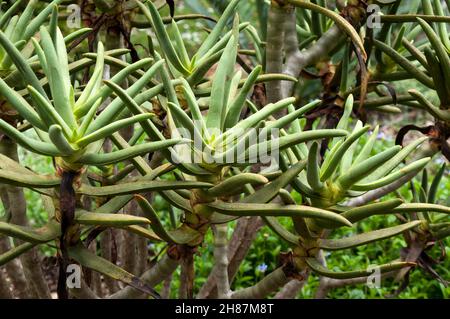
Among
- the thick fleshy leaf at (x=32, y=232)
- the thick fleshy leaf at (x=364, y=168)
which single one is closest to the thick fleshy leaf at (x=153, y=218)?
the thick fleshy leaf at (x=32, y=232)

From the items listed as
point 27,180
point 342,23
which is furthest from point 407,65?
point 27,180

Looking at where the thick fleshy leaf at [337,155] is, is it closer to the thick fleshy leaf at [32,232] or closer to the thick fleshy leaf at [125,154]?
the thick fleshy leaf at [125,154]

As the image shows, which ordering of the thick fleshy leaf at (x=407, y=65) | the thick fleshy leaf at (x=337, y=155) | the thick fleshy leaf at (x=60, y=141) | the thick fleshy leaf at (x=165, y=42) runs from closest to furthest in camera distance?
the thick fleshy leaf at (x=60, y=141) < the thick fleshy leaf at (x=337, y=155) < the thick fleshy leaf at (x=165, y=42) < the thick fleshy leaf at (x=407, y=65)

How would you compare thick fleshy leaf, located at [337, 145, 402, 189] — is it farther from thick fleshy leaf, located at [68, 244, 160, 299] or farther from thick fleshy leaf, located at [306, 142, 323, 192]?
thick fleshy leaf, located at [68, 244, 160, 299]

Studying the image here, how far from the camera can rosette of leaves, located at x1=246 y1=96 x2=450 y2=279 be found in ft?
2.63

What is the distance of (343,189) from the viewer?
2.76 feet

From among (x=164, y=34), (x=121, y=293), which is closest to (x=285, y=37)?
(x=164, y=34)

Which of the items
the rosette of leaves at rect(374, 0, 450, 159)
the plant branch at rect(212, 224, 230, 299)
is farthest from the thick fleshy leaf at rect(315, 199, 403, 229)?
the plant branch at rect(212, 224, 230, 299)

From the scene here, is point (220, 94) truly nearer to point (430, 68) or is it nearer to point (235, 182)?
point (235, 182)

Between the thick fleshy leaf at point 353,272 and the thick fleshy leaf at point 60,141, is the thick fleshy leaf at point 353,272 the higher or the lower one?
the lower one

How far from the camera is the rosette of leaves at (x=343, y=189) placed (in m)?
0.80

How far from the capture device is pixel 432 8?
3.87ft

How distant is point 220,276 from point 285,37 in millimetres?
405

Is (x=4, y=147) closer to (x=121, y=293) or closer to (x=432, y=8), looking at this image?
(x=121, y=293)
